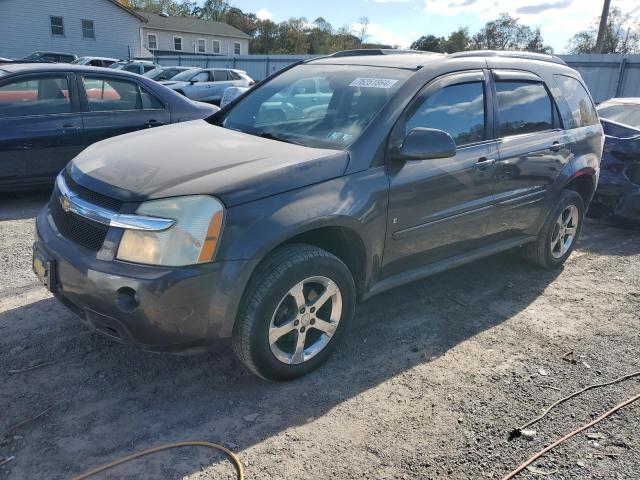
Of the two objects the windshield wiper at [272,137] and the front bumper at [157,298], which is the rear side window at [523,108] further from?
the front bumper at [157,298]

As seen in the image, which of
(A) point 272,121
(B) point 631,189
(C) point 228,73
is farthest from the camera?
(C) point 228,73

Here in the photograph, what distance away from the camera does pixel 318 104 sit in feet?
12.4

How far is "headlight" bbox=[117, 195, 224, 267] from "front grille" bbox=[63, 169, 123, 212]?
172mm

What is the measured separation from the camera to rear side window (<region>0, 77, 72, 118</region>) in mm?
5809

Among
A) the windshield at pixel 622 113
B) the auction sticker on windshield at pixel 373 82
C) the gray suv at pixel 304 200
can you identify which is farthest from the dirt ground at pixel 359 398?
the windshield at pixel 622 113

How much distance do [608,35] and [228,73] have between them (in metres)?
35.7

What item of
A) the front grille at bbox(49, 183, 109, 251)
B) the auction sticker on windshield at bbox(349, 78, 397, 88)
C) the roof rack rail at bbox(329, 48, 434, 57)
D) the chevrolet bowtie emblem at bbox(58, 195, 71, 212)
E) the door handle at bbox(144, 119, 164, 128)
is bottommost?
the front grille at bbox(49, 183, 109, 251)

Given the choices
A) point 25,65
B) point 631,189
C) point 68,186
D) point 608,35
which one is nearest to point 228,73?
point 25,65

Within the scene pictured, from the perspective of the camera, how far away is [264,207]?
2.76 metres

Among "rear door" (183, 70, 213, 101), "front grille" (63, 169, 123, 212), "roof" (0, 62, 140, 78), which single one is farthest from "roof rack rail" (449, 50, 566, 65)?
"rear door" (183, 70, 213, 101)

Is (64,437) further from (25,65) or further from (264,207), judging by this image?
(25,65)

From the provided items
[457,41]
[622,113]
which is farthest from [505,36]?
[622,113]

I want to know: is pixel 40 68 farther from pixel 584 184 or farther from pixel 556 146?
pixel 584 184

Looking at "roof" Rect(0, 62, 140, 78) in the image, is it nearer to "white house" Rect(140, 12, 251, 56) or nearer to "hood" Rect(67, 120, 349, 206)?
"hood" Rect(67, 120, 349, 206)
